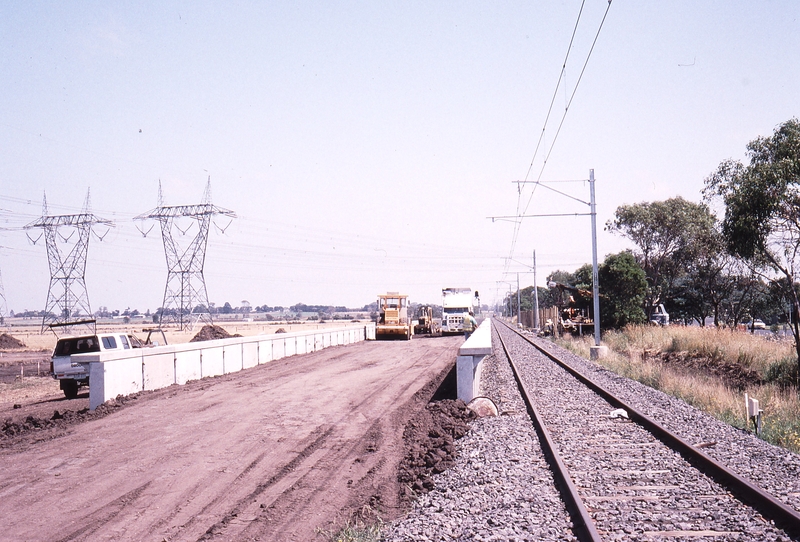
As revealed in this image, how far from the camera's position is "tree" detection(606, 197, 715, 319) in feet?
167

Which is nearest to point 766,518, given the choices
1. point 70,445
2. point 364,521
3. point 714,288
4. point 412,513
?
point 412,513

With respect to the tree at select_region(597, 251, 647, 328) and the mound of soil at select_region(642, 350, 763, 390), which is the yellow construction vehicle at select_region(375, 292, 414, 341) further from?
the mound of soil at select_region(642, 350, 763, 390)

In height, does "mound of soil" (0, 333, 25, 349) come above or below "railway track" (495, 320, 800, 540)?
below

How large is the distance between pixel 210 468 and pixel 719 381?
1500 cm

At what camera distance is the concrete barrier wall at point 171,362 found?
14633mm

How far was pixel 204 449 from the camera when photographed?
10289mm

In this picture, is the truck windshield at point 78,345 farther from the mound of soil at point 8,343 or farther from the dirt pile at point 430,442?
the mound of soil at point 8,343

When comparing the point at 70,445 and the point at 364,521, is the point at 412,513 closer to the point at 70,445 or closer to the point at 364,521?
the point at 364,521

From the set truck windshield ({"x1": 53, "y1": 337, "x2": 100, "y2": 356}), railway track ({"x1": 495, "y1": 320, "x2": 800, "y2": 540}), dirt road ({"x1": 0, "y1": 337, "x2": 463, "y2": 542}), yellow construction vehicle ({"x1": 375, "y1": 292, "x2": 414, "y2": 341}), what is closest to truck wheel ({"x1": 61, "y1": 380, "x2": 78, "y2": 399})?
truck windshield ({"x1": 53, "y1": 337, "x2": 100, "y2": 356})

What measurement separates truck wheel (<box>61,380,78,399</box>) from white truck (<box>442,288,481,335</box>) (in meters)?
36.4

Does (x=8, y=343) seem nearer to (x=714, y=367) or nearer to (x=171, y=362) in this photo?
(x=171, y=362)

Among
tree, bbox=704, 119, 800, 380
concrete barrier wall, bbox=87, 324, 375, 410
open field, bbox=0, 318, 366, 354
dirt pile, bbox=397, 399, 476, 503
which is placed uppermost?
tree, bbox=704, 119, 800, 380

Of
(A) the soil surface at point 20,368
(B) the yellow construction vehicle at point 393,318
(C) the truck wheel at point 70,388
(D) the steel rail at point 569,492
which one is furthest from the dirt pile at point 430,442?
(B) the yellow construction vehicle at point 393,318

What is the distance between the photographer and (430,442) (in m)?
10.5
